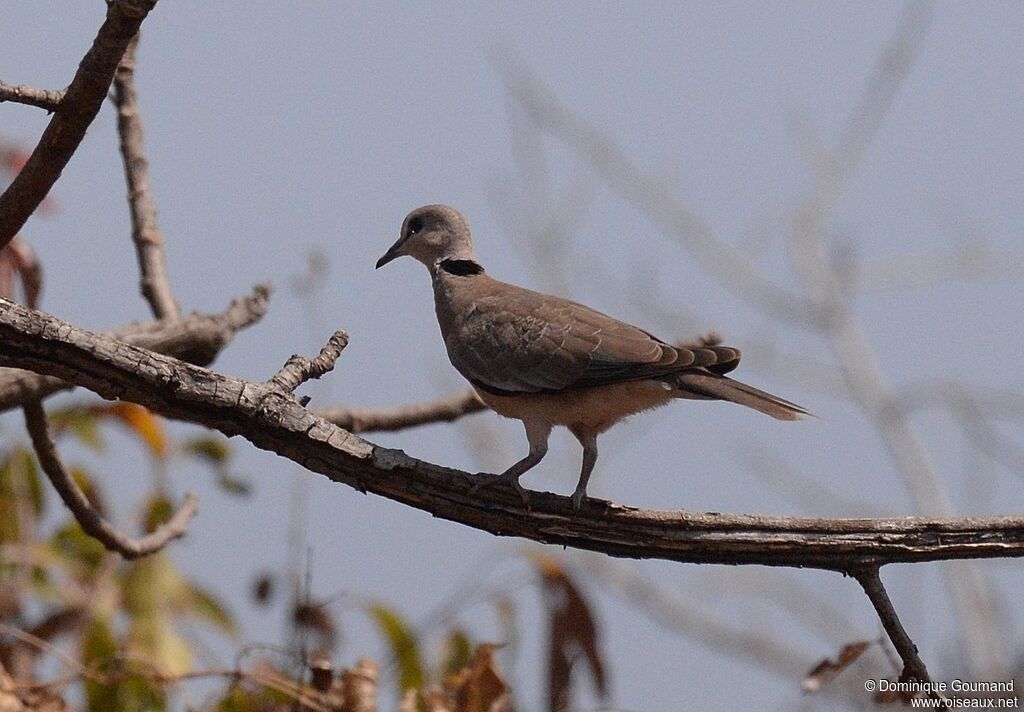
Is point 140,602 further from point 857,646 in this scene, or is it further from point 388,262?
point 857,646

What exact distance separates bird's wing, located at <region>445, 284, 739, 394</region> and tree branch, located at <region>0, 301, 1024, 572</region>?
28.8 inches

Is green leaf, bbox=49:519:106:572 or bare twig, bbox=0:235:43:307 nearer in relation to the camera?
bare twig, bbox=0:235:43:307

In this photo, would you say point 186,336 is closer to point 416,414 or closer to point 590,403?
point 416,414

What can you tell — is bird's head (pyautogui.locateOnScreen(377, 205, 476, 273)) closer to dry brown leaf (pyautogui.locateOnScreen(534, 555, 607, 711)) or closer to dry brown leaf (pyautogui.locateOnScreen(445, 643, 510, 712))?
dry brown leaf (pyautogui.locateOnScreen(534, 555, 607, 711))

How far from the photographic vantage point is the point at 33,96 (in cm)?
296

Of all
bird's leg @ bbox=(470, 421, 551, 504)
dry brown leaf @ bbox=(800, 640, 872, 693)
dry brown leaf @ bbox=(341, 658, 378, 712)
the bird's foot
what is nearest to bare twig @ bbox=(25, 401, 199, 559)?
dry brown leaf @ bbox=(341, 658, 378, 712)

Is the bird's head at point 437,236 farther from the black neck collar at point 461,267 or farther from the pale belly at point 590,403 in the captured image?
the pale belly at point 590,403

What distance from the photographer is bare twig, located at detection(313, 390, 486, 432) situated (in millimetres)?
4590

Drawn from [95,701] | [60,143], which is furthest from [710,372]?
[95,701]

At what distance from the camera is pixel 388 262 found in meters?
5.32

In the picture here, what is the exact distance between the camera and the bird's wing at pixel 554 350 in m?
3.86

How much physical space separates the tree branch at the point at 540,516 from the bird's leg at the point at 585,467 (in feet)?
0.09

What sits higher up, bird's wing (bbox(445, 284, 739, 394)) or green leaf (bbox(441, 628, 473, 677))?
bird's wing (bbox(445, 284, 739, 394))

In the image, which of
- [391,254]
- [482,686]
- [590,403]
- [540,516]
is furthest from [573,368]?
[391,254]
